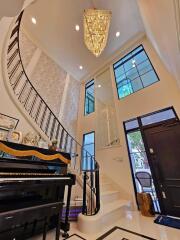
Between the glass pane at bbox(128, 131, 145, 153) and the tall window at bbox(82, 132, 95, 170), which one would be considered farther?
the tall window at bbox(82, 132, 95, 170)

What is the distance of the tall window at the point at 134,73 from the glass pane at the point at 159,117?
3.94ft

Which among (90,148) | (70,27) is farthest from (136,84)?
(70,27)

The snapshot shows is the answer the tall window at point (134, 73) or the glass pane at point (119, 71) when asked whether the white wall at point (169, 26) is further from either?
the glass pane at point (119, 71)

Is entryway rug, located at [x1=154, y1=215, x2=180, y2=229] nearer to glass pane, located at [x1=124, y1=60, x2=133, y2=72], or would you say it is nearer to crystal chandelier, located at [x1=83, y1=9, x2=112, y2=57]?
crystal chandelier, located at [x1=83, y1=9, x2=112, y2=57]

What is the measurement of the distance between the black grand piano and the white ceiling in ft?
16.9

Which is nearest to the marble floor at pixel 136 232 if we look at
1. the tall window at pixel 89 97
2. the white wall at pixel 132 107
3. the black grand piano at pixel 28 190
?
the black grand piano at pixel 28 190

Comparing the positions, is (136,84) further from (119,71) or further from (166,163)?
(166,163)

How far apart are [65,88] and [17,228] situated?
5490 mm

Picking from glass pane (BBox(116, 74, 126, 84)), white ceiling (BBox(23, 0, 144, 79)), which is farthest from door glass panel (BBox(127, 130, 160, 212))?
white ceiling (BBox(23, 0, 144, 79))

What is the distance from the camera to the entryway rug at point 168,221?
8.15ft

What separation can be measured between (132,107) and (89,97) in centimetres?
293

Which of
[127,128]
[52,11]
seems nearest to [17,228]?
[127,128]

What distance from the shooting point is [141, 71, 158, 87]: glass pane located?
4395 millimetres

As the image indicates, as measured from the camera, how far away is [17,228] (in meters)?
1.91
